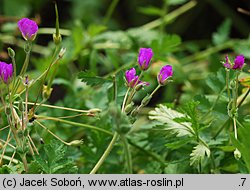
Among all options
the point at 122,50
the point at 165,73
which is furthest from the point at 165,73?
the point at 122,50

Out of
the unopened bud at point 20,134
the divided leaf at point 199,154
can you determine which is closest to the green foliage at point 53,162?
the unopened bud at point 20,134

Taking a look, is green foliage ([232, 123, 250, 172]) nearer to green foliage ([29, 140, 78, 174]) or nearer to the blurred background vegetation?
the blurred background vegetation

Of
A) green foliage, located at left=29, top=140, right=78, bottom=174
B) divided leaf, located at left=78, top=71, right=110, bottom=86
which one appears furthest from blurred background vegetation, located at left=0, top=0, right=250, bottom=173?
green foliage, located at left=29, top=140, right=78, bottom=174

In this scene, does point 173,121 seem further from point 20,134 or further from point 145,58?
point 20,134

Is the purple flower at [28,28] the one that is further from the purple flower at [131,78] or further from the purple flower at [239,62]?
the purple flower at [239,62]
